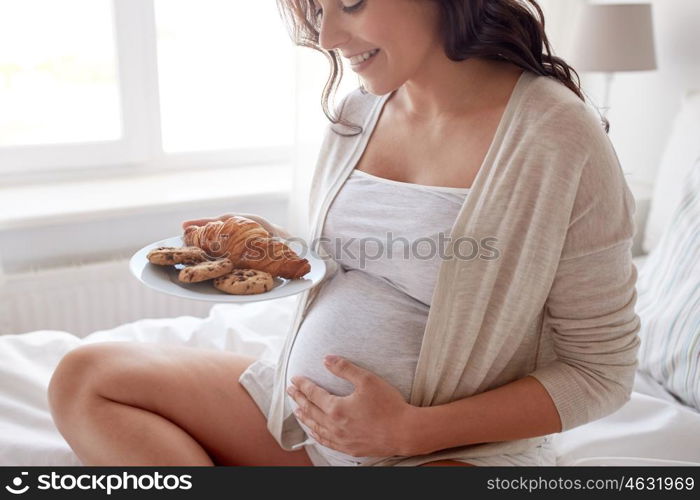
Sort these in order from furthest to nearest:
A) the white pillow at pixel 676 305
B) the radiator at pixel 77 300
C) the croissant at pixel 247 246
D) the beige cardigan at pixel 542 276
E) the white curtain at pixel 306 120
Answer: the white curtain at pixel 306 120, the radiator at pixel 77 300, the white pillow at pixel 676 305, the croissant at pixel 247 246, the beige cardigan at pixel 542 276

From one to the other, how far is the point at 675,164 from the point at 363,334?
1245 mm

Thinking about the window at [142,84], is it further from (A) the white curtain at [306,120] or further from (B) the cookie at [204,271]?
(B) the cookie at [204,271]

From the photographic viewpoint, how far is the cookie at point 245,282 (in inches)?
37.0

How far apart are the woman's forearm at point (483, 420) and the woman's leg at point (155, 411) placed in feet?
0.74

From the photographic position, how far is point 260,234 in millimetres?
1072

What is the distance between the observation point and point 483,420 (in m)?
0.93

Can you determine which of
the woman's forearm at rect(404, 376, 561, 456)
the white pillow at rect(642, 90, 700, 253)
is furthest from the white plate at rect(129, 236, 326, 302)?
the white pillow at rect(642, 90, 700, 253)

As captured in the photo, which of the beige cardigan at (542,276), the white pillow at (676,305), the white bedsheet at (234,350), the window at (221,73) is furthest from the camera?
the window at (221,73)

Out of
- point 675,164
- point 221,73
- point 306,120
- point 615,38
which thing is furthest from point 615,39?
point 221,73

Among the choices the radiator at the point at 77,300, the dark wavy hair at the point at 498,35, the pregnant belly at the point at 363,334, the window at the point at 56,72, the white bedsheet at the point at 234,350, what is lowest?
the radiator at the point at 77,300

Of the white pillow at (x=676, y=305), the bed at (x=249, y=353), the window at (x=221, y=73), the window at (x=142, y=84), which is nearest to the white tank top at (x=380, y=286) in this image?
the bed at (x=249, y=353)

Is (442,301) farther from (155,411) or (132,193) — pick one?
(132,193)
